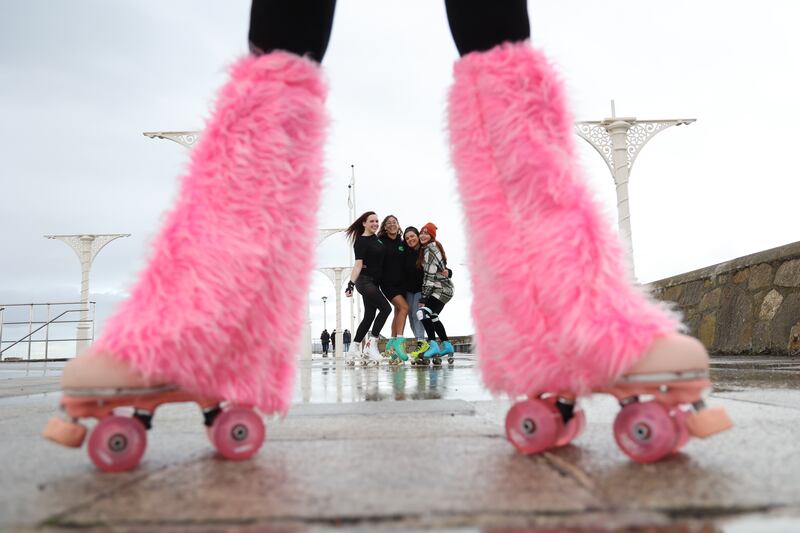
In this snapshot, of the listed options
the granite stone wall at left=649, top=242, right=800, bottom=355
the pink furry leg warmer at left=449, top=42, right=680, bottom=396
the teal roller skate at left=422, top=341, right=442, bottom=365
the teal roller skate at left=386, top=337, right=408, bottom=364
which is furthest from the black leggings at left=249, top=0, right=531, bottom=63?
the teal roller skate at left=422, top=341, right=442, bottom=365

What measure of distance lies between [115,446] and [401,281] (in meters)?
6.39

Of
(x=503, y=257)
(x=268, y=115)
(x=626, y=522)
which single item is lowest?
(x=626, y=522)

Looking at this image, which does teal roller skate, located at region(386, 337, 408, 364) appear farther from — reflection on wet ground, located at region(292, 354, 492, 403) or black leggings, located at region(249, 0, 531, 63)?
black leggings, located at region(249, 0, 531, 63)

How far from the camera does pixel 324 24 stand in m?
1.06

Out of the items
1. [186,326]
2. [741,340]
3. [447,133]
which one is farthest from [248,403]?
[741,340]

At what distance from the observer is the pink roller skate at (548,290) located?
854 mm

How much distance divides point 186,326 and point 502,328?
0.48m

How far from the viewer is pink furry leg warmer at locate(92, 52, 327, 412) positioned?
34.9 inches

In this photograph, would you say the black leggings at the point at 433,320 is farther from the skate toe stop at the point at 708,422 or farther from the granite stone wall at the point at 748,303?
the skate toe stop at the point at 708,422

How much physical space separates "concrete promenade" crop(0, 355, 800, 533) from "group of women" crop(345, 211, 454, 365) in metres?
5.84

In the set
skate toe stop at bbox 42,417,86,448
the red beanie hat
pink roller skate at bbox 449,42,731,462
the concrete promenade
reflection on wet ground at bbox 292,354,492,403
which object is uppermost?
the red beanie hat

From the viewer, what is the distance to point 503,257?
99cm

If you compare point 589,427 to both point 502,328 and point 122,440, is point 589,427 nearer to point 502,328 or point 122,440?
point 502,328

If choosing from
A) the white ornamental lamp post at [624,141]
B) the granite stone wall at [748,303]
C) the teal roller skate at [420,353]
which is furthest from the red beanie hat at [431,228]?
the white ornamental lamp post at [624,141]
